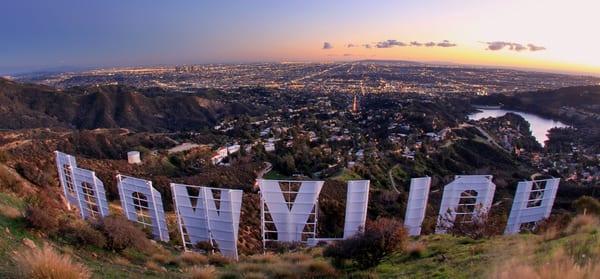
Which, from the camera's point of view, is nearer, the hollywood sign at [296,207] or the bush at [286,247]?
the hollywood sign at [296,207]

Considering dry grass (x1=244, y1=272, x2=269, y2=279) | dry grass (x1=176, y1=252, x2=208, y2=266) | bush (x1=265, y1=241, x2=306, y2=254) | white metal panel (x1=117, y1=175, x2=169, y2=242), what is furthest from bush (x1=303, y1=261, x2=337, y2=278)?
white metal panel (x1=117, y1=175, x2=169, y2=242)

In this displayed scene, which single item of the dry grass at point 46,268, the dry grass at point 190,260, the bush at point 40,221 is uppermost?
the dry grass at point 46,268

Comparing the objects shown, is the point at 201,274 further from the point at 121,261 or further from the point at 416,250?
the point at 416,250

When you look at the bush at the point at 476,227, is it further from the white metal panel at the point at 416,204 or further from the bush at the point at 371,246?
the bush at the point at 371,246

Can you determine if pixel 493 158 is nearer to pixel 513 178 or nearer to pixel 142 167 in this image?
pixel 513 178

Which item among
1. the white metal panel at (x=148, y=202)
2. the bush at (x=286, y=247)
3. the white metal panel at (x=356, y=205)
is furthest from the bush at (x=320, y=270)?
the white metal panel at (x=148, y=202)

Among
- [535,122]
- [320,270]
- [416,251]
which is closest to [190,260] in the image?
[320,270]

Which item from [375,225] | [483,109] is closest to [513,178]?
[375,225]
